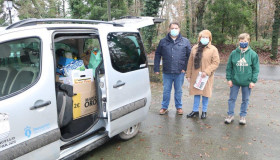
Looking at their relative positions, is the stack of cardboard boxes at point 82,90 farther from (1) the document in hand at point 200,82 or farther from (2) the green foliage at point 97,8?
(2) the green foliage at point 97,8

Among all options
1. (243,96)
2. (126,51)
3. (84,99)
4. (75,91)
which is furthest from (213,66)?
(75,91)

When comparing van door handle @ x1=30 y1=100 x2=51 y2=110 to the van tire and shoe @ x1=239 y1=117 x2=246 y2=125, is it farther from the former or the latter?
shoe @ x1=239 y1=117 x2=246 y2=125

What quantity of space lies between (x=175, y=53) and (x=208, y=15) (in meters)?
15.2

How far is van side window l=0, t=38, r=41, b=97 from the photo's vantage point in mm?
2369

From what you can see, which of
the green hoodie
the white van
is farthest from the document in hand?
the white van

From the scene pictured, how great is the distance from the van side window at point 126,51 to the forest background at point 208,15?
13.3 meters

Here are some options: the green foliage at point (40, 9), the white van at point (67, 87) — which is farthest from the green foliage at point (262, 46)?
the green foliage at point (40, 9)

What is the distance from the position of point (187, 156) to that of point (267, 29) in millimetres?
25359

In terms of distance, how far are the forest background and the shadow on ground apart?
37.1ft

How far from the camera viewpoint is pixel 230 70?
472 cm

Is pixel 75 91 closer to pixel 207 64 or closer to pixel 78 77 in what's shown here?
pixel 78 77

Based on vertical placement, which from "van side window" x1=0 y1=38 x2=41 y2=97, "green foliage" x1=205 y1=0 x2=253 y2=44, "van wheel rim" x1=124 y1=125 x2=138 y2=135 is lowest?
"van wheel rim" x1=124 y1=125 x2=138 y2=135

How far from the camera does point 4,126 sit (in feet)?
7.18

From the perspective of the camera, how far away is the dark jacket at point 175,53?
497cm
